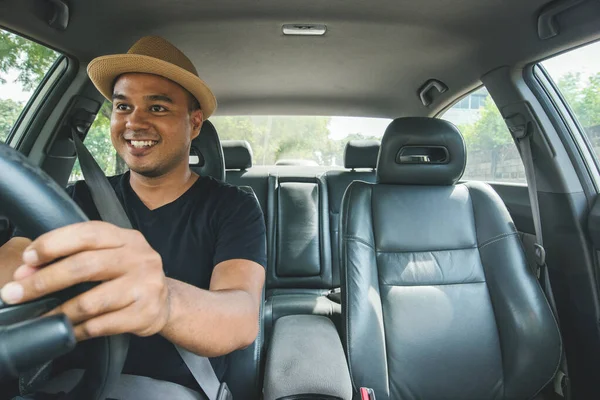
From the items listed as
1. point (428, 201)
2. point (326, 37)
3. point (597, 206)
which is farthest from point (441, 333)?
point (326, 37)

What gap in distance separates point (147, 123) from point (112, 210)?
2.09ft

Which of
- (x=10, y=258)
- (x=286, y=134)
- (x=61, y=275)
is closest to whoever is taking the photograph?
(x=61, y=275)

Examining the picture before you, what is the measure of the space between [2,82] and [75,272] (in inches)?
70.5

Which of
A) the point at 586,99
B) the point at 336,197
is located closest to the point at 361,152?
the point at 336,197

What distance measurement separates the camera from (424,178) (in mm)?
2008

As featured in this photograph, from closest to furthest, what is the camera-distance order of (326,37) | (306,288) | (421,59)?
(326,37) < (421,59) < (306,288)

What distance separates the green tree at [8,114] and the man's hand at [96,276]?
1798 mm

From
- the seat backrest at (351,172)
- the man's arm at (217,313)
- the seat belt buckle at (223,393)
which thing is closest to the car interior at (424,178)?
the seat belt buckle at (223,393)

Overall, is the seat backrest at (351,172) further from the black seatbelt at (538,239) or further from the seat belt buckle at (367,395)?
the seat belt buckle at (367,395)

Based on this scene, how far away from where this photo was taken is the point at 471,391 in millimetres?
1645

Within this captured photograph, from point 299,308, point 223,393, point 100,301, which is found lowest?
point 299,308

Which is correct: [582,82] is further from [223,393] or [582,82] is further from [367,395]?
[223,393]

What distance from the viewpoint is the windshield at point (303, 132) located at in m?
3.84

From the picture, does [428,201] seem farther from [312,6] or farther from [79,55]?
[79,55]
